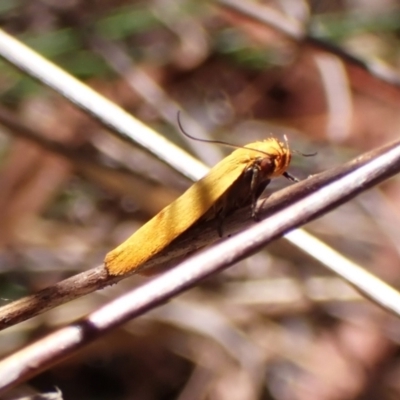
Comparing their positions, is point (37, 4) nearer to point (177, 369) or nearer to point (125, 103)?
point (125, 103)

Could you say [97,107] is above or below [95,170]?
above

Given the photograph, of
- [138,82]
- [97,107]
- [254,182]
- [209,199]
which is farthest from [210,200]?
[138,82]

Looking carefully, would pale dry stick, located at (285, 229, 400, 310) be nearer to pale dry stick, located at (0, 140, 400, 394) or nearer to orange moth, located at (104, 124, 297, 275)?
orange moth, located at (104, 124, 297, 275)

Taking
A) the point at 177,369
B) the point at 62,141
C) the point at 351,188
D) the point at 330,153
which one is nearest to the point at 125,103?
the point at 62,141

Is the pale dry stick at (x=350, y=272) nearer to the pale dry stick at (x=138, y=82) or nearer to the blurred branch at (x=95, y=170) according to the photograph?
the blurred branch at (x=95, y=170)

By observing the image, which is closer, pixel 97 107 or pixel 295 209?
pixel 295 209

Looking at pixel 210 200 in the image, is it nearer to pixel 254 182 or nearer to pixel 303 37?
pixel 254 182

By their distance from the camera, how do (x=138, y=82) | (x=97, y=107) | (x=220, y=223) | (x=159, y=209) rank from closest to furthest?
(x=220, y=223) < (x=97, y=107) < (x=159, y=209) < (x=138, y=82)

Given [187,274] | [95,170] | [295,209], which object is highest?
[295,209]
